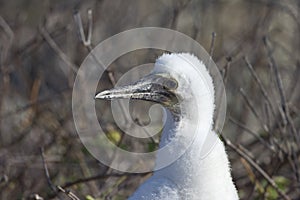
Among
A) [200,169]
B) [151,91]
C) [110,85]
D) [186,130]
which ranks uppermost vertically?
[110,85]

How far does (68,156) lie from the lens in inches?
220

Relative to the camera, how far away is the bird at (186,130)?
134 inches

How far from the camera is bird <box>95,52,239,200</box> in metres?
3.40

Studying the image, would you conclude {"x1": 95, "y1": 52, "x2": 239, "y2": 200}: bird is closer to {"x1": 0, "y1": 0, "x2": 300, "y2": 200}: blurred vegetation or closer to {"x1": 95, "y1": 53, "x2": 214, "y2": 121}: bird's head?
{"x1": 95, "y1": 53, "x2": 214, "y2": 121}: bird's head

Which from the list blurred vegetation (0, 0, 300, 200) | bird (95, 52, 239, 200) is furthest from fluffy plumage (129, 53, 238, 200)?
blurred vegetation (0, 0, 300, 200)

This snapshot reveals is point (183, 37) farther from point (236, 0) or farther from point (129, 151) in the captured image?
point (236, 0)

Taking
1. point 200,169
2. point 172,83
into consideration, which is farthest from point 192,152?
point 172,83

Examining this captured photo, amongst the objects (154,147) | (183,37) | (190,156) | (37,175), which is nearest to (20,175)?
(37,175)

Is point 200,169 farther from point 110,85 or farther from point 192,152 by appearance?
point 110,85

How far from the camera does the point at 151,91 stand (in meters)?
3.52

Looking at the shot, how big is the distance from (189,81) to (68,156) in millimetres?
2249

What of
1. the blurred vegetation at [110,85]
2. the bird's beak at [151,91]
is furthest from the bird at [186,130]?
the blurred vegetation at [110,85]

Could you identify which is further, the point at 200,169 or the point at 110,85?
the point at 110,85

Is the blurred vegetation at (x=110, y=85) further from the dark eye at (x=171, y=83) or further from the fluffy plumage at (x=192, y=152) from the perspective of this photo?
the dark eye at (x=171, y=83)
